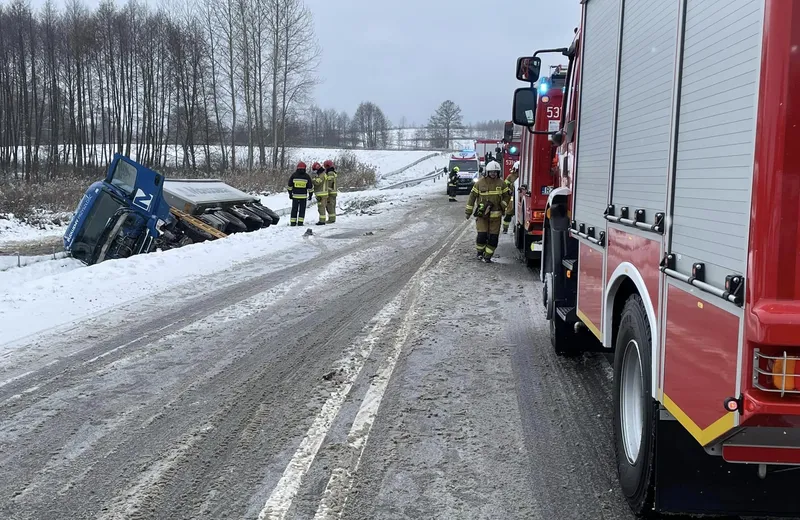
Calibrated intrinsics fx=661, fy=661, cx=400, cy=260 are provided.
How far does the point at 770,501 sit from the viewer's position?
9.16ft

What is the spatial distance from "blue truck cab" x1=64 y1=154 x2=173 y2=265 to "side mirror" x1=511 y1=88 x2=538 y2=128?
30.6 feet

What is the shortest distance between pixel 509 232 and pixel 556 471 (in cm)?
1508

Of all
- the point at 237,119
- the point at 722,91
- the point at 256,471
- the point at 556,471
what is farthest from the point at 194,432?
the point at 237,119

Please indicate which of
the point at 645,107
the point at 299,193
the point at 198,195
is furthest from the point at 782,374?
the point at 299,193

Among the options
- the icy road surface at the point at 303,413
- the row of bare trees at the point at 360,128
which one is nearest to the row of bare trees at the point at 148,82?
the icy road surface at the point at 303,413

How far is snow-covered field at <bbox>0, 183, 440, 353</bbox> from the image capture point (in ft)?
24.4

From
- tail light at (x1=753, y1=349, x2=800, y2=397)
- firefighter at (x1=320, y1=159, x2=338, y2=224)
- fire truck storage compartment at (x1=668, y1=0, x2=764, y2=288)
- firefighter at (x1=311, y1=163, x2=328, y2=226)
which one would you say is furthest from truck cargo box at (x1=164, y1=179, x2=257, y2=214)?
tail light at (x1=753, y1=349, x2=800, y2=397)

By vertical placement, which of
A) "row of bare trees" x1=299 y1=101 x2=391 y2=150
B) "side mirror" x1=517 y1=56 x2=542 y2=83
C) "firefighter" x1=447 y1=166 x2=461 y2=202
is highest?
"row of bare trees" x1=299 y1=101 x2=391 y2=150

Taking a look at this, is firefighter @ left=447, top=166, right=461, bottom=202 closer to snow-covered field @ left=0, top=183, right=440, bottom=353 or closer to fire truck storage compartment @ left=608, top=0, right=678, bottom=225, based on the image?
snow-covered field @ left=0, top=183, right=440, bottom=353

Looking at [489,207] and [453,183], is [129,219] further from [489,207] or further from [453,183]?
[453,183]

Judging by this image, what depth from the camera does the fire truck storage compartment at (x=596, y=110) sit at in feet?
13.6

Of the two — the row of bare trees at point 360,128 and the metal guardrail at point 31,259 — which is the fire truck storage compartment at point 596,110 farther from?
the row of bare trees at point 360,128

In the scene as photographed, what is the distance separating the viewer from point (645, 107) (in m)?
3.32

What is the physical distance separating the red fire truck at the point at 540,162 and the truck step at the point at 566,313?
14.4ft
